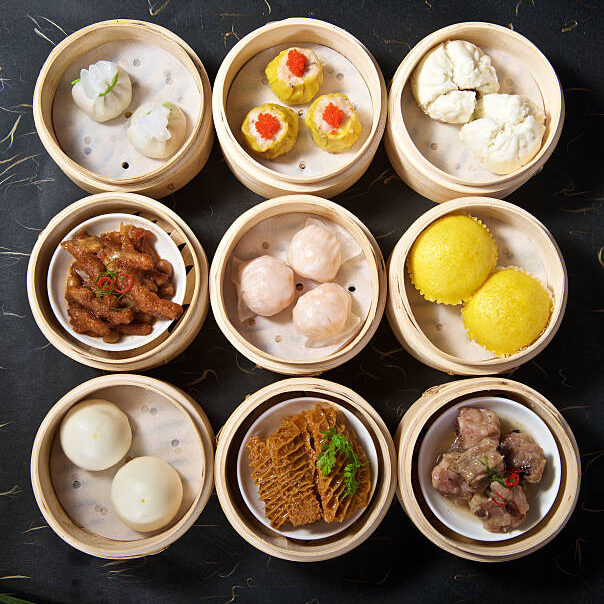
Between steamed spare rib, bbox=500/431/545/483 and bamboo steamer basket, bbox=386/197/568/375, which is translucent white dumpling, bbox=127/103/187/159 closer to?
bamboo steamer basket, bbox=386/197/568/375

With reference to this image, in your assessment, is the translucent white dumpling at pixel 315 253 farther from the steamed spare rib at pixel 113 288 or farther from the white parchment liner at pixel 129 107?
the white parchment liner at pixel 129 107

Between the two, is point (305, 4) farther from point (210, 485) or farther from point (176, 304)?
point (210, 485)

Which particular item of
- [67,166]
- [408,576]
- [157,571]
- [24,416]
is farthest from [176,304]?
[408,576]

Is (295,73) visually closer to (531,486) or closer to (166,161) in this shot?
(166,161)

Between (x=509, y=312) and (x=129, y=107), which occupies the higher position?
(x=129, y=107)

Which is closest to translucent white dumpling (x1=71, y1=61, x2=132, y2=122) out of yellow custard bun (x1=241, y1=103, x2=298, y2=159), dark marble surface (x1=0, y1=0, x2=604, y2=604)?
dark marble surface (x1=0, y1=0, x2=604, y2=604)

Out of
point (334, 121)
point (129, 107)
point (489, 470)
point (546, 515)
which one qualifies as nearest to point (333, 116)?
point (334, 121)

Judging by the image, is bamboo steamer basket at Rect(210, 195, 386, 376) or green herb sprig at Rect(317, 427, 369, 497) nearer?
green herb sprig at Rect(317, 427, 369, 497)
